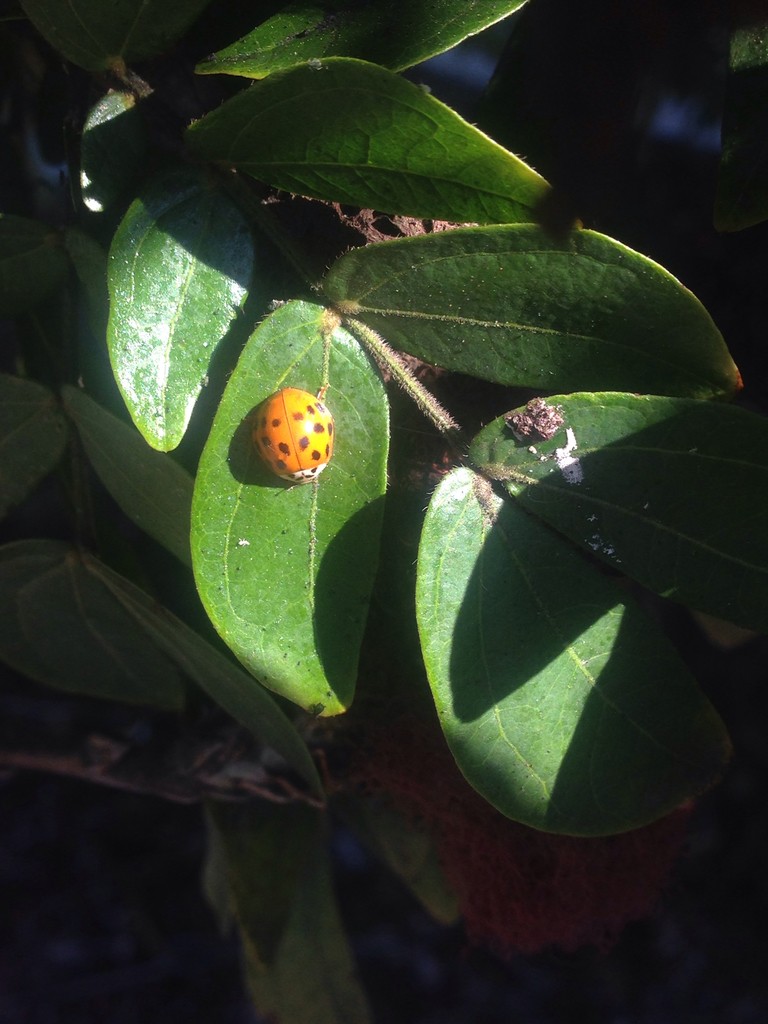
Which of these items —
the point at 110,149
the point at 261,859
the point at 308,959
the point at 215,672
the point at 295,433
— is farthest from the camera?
the point at 308,959

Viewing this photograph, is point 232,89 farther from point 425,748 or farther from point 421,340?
point 425,748

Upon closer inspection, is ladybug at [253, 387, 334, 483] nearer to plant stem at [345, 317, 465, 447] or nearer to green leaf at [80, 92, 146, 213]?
plant stem at [345, 317, 465, 447]

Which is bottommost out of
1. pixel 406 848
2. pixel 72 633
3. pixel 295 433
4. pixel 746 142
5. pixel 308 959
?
pixel 308 959

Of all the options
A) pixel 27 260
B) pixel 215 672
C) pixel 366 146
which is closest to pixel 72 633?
pixel 215 672

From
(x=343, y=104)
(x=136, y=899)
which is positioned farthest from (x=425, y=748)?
(x=136, y=899)

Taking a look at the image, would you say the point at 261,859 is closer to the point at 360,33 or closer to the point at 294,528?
the point at 294,528

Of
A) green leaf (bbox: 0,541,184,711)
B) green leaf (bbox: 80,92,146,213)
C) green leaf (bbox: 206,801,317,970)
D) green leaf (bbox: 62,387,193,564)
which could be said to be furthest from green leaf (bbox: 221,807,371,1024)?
green leaf (bbox: 80,92,146,213)

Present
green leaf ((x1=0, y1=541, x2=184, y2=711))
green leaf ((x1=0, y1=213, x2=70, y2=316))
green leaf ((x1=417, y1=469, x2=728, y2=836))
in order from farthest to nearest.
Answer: green leaf ((x1=0, y1=541, x2=184, y2=711))
green leaf ((x1=0, y1=213, x2=70, y2=316))
green leaf ((x1=417, y1=469, x2=728, y2=836))
